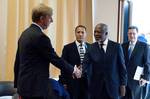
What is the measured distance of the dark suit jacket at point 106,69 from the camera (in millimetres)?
4020

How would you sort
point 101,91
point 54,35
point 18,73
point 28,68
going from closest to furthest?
point 28,68 → point 18,73 → point 101,91 → point 54,35

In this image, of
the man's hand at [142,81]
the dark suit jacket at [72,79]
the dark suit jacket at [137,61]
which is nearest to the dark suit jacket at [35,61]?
the dark suit jacket at [72,79]

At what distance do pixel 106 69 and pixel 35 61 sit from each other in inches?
45.9

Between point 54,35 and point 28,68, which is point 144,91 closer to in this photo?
point 54,35

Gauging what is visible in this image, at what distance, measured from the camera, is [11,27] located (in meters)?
5.04

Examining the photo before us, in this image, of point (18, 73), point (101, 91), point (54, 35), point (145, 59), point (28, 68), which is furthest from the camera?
point (54, 35)

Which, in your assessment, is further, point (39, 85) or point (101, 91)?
point (101, 91)

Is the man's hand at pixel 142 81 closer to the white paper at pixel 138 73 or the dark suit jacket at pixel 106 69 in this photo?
the white paper at pixel 138 73

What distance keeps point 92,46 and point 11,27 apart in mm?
1525

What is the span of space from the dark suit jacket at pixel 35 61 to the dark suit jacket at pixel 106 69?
0.97 meters

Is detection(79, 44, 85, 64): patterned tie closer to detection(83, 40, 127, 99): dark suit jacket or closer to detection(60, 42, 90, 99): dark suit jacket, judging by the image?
detection(60, 42, 90, 99): dark suit jacket

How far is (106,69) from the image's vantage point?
402 centimetres

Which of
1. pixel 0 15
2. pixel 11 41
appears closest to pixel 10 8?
pixel 0 15

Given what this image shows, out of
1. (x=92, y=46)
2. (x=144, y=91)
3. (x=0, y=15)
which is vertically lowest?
(x=144, y=91)
